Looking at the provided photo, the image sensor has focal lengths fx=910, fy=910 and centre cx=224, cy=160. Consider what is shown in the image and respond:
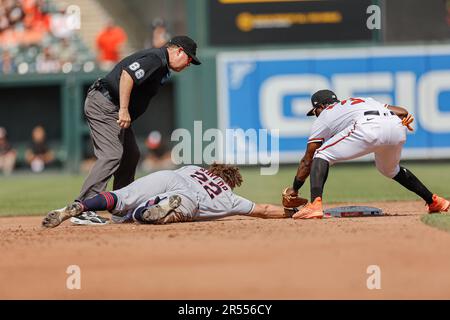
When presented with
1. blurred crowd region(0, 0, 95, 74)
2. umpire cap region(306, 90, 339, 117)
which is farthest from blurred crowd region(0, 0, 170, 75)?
umpire cap region(306, 90, 339, 117)

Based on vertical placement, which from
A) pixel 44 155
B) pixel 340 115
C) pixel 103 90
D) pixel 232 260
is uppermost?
pixel 103 90

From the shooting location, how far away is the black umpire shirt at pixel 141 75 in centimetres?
784

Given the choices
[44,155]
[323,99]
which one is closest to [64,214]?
[323,99]

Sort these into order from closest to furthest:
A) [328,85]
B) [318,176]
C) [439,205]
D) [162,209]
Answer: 1. [162,209]
2. [318,176]
3. [439,205]
4. [328,85]

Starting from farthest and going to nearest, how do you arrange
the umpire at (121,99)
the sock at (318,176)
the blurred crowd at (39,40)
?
the blurred crowd at (39,40) < the umpire at (121,99) < the sock at (318,176)

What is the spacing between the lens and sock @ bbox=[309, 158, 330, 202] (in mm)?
7578

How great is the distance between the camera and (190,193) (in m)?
7.46

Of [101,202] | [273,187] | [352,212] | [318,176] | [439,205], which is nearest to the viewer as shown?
[101,202]

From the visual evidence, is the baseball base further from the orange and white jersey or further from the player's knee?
the orange and white jersey

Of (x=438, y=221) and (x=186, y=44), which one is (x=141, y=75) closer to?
(x=186, y=44)

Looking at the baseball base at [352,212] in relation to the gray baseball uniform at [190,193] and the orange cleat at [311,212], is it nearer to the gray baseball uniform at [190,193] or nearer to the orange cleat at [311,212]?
the orange cleat at [311,212]

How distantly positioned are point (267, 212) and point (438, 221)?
145 cm

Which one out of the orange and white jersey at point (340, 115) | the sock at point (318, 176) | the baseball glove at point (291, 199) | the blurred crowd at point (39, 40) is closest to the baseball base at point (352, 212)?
the baseball glove at point (291, 199)
